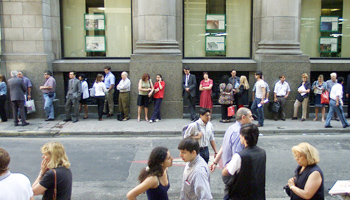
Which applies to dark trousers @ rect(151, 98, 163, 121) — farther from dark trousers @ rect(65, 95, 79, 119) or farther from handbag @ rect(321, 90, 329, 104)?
handbag @ rect(321, 90, 329, 104)

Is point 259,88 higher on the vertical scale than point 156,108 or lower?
higher

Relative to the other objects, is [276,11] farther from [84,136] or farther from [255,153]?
[255,153]

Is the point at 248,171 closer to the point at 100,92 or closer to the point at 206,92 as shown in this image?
the point at 206,92

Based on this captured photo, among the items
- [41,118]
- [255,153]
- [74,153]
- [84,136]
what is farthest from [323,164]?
[41,118]

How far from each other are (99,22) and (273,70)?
314 inches

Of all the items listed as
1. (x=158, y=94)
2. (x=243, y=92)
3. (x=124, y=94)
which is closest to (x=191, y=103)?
(x=158, y=94)

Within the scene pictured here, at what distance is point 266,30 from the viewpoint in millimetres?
15883

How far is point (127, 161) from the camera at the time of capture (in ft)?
32.1

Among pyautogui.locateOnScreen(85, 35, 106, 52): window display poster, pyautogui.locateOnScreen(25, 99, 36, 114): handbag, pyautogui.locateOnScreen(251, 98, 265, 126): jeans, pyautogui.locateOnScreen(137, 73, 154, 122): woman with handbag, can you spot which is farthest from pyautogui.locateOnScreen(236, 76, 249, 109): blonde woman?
pyautogui.locateOnScreen(25, 99, 36, 114): handbag

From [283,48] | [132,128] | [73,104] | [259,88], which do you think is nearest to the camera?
[132,128]

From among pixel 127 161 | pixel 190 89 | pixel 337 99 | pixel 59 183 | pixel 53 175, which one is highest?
pixel 190 89

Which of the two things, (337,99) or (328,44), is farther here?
(328,44)

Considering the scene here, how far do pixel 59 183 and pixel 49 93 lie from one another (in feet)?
36.1

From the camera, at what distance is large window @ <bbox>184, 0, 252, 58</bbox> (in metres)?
17.1
